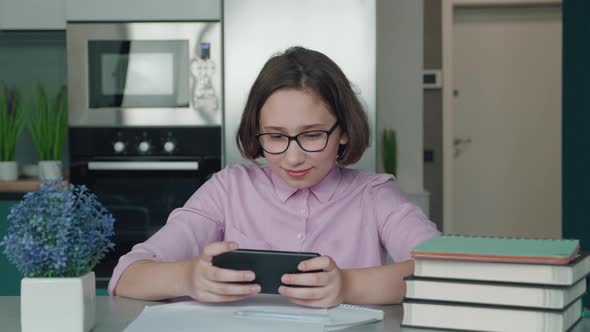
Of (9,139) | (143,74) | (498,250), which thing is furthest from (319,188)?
(9,139)

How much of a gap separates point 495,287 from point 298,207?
753 millimetres

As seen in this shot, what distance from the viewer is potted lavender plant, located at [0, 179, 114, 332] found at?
4.09ft

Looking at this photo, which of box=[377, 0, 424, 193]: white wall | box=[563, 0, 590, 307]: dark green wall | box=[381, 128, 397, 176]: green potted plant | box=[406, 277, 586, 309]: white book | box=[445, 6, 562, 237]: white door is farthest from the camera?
box=[445, 6, 562, 237]: white door

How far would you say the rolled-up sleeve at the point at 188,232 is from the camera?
1.74 metres

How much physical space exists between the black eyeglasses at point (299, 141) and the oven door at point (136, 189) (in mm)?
1634

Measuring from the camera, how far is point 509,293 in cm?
123

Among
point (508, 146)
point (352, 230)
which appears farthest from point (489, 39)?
point (352, 230)

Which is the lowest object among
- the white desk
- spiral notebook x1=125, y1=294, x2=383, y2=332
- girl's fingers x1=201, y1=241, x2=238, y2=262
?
the white desk

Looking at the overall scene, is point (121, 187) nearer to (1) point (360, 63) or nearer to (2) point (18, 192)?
(2) point (18, 192)

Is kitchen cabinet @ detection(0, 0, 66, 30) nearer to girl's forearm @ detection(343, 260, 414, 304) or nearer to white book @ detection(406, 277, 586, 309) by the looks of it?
girl's forearm @ detection(343, 260, 414, 304)

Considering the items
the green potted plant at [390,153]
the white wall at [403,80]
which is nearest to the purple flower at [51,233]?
the green potted plant at [390,153]

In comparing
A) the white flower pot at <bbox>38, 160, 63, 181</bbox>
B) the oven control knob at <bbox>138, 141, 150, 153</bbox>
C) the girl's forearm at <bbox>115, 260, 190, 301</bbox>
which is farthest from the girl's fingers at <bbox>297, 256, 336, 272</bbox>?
the white flower pot at <bbox>38, 160, 63, 181</bbox>

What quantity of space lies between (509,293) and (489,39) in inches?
228

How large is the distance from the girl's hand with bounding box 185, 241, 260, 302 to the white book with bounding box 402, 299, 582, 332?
28 cm
